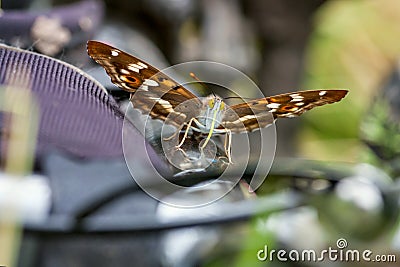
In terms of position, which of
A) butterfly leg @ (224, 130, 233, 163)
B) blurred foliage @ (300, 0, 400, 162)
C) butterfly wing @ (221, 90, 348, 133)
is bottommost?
blurred foliage @ (300, 0, 400, 162)

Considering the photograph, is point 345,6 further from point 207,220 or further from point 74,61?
point 74,61

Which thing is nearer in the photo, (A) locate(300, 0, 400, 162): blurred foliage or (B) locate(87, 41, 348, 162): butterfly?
(B) locate(87, 41, 348, 162): butterfly

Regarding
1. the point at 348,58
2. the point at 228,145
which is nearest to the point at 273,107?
the point at 228,145

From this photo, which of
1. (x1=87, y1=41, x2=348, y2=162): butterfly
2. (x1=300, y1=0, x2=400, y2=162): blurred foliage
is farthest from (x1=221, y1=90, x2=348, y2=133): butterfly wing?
(x1=300, y1=0, x2=400, y2=162): blurred foliage

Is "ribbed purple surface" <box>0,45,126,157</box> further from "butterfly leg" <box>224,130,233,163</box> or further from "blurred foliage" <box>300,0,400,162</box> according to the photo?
"blurred foliage" <box>300,0,400,162</box>

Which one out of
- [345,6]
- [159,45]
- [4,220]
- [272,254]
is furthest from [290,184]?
[345,6]

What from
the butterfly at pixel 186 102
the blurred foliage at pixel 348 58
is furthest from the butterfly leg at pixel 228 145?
the blurred foliage at pixel 348 58
